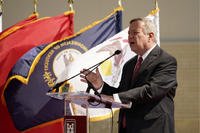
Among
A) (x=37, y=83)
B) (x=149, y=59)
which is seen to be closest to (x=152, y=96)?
(x=149, y=59)

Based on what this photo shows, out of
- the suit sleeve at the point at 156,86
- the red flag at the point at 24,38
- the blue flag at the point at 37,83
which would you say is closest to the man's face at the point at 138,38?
the suit sleeve at the point at 156,86

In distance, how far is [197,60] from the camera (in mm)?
5145

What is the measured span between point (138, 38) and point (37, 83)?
161 centimetres

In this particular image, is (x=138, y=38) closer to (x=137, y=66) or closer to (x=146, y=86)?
(x=137, y=66)

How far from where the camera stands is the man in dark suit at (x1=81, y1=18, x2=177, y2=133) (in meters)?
2.38

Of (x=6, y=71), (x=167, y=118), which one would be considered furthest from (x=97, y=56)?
(x=167, y=118)

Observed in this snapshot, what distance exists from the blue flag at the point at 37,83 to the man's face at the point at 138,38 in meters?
1.34

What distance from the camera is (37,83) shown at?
395 cm

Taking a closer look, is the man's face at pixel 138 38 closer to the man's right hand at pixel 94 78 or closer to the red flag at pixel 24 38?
the man's right hand at pixel 94 78

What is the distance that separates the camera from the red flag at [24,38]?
4.15 m

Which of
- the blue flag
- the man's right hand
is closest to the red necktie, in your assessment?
the man's right hand

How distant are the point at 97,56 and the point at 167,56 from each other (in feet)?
4.85

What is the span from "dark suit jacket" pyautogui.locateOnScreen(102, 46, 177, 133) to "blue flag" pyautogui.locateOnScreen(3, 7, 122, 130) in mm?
1469

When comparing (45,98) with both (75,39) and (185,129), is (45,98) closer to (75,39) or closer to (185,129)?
(75,39)
